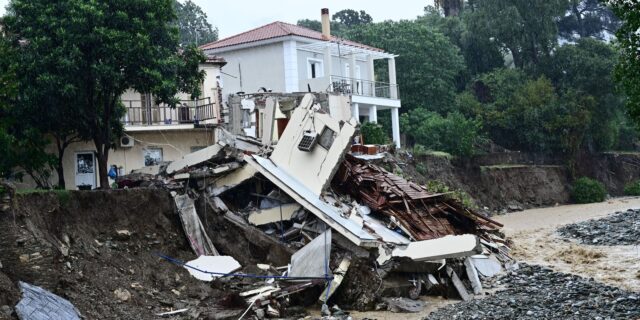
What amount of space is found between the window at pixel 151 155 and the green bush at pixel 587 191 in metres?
32.2

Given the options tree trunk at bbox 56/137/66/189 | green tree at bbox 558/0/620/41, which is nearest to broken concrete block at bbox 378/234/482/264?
tree trunk at bbox 56/137/66/189

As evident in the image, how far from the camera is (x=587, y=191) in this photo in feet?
175

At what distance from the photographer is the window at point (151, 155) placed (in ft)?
103

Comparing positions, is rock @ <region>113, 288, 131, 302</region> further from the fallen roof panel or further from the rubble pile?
the fallen roof panel

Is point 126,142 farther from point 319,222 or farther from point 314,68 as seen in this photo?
point 314,68

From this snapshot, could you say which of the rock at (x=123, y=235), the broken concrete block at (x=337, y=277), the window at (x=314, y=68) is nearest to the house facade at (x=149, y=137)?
the rock at (x=123, y=235)

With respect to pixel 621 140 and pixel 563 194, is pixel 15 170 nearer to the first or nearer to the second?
pixel 563 194

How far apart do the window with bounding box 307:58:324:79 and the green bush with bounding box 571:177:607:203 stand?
20566mm

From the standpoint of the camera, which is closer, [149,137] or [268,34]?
[149,137]

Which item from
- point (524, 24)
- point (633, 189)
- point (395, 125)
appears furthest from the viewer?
point (524, 24)

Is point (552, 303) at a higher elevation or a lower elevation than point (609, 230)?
higher

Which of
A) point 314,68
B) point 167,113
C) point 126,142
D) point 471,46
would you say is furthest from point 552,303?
point 471,46

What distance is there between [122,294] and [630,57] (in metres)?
12.2

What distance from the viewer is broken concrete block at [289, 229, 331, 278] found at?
20203 millimetres
